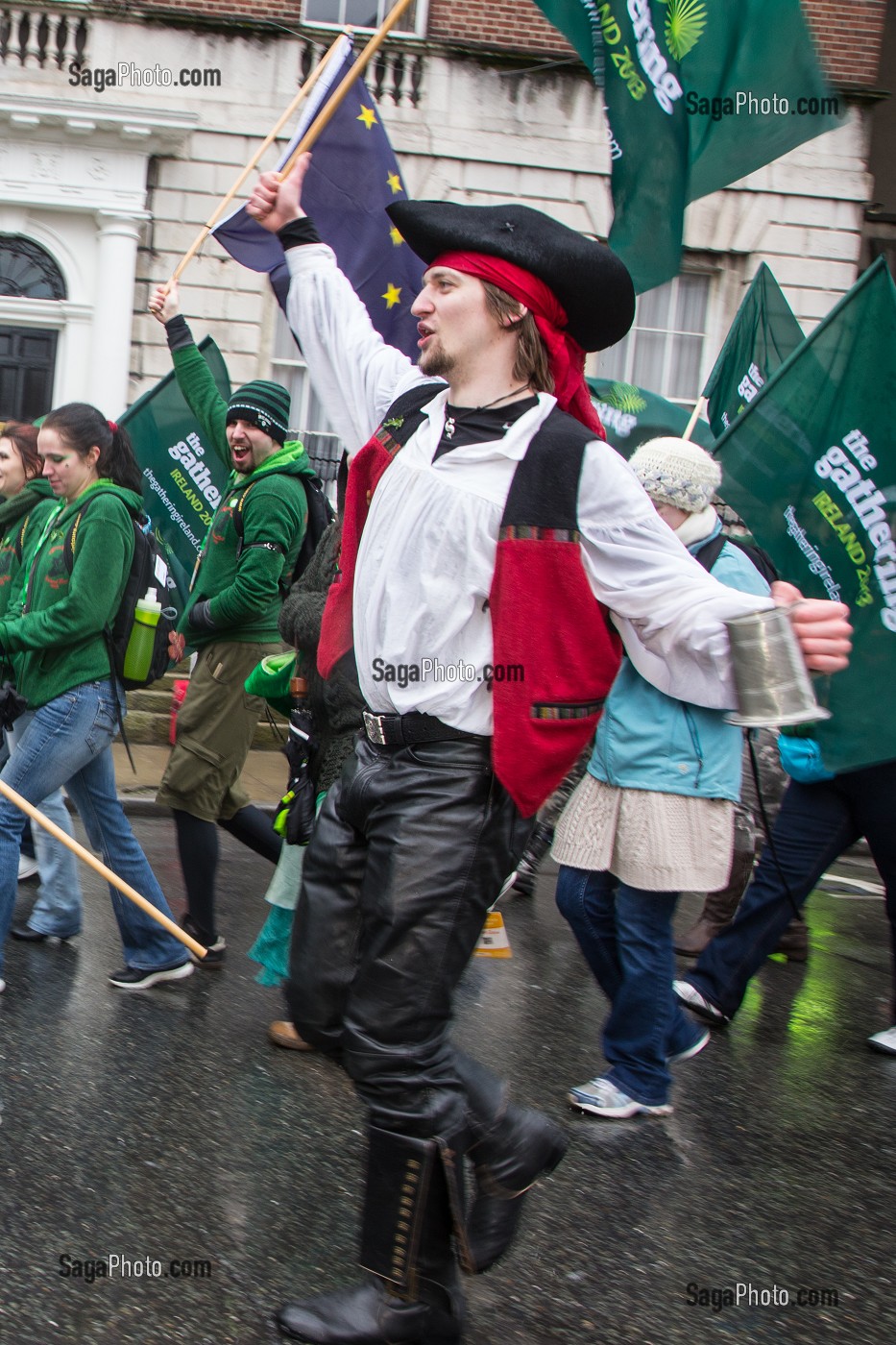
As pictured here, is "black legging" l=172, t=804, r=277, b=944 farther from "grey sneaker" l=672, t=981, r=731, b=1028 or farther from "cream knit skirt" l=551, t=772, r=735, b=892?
"grey sneaker" l=672, t=981, r=731, b=1028

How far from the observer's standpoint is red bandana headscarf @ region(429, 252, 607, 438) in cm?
293

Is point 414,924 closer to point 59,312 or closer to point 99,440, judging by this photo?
point 99,440

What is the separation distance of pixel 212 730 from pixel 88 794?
0.51 metres

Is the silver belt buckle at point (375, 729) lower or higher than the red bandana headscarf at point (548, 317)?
lower

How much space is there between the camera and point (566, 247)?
2.92m

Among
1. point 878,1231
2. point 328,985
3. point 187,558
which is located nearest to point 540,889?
point 187,558

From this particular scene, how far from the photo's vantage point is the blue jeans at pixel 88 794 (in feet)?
16.1

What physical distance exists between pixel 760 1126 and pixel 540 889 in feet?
11.3

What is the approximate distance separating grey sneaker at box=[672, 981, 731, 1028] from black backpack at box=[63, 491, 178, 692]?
6.80ft

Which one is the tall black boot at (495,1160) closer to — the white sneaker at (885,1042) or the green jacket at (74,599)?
the green jacket at (74,599)

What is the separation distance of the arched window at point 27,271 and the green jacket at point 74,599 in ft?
31.1

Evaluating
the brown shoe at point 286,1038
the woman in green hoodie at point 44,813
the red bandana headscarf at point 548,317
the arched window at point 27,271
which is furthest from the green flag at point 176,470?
the arched window at point 27,271

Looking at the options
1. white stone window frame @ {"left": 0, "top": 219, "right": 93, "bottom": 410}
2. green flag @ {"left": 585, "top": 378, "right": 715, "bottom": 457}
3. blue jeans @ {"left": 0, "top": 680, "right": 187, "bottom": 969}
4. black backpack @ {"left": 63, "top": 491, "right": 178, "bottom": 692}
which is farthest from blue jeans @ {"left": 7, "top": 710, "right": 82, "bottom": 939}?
white stone window frame @ {"left": 0, "top": 219, "right": 93, "bottom": 410}

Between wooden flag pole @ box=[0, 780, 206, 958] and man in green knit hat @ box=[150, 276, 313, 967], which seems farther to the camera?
man in green knit hat @ box=[150, 276, 313, 967]
